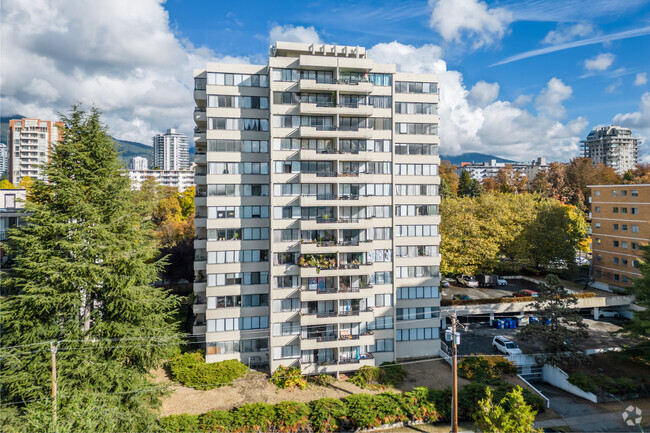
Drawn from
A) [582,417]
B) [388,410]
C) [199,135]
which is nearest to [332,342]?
[388,410]

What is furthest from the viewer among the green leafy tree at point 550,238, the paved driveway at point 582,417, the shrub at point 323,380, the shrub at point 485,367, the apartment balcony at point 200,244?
the green leafy tree at point 550,238

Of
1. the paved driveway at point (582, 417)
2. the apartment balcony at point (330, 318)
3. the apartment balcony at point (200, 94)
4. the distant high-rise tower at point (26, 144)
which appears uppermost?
the distant high-rise tower at point (26, 144)

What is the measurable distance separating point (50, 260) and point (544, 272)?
66813 millimetres

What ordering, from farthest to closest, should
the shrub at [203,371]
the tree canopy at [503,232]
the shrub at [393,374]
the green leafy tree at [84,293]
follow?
the tree canopy at [503,232] → the shrub at [393,374] → the shrub at [203,371] → the green leafy tree at [84,293]

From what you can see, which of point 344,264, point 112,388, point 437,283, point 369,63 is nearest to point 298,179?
point 344,264

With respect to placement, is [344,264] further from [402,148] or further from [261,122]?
[261,122]

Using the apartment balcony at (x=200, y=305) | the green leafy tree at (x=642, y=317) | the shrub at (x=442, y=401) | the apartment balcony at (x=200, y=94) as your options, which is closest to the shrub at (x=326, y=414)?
the shrub at (x=442, y=401)

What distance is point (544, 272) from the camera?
6331 centimetres

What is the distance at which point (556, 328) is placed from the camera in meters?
37.0

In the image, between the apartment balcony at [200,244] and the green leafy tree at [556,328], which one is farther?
the apartment balcony at [200,244]

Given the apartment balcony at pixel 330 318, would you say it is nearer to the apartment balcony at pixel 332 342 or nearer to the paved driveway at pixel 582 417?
the apartment balcony at pixel 332 342

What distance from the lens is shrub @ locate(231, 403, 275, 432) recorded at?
27000 millimetres

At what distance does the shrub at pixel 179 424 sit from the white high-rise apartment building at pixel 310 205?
10.6 m

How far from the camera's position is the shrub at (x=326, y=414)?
2778 centimetres
